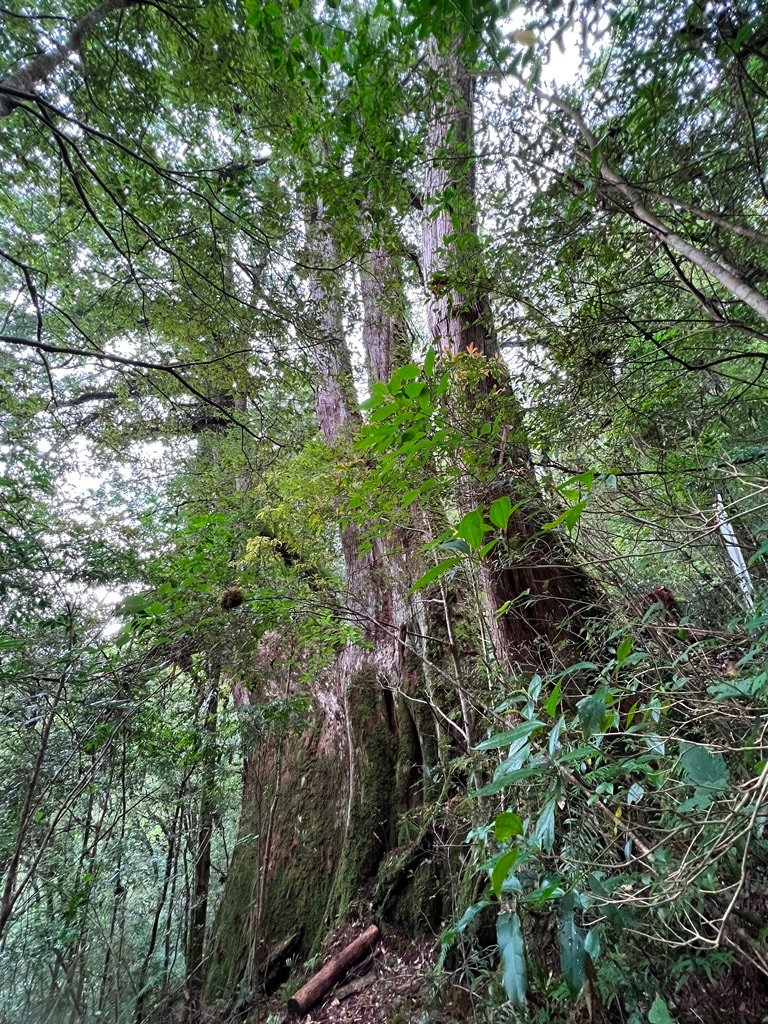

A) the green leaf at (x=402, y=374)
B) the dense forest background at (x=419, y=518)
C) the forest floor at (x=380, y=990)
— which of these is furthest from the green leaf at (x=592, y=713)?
the forest floor at (x=380, y=990)

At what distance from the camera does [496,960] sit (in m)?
1.92

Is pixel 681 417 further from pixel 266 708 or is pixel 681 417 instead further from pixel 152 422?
pixel 152 422

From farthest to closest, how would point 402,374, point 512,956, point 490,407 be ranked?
point 490,407
point 402,374
point 512,956

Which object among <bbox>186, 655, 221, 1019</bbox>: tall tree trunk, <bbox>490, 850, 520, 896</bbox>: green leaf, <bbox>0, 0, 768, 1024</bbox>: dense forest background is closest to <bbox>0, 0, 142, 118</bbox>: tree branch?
<bbox>0, 0, 768, 1024</bbox>: dense forest background

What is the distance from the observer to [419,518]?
2.90 metres

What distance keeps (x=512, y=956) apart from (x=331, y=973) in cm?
246

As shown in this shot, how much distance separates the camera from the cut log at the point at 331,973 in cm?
238

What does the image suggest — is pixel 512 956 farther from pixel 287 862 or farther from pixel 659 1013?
pixel 287 862

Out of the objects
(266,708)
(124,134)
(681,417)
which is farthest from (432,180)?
(266,708)

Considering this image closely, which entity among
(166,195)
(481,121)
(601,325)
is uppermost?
(166,195)

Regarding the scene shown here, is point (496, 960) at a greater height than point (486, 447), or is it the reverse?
point (486, 447)

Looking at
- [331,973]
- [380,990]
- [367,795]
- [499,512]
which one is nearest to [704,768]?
[499,512]

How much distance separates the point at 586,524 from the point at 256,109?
8.26 feet

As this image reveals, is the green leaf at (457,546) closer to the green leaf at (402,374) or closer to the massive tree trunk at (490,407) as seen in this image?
the green leaf at (402,374)
